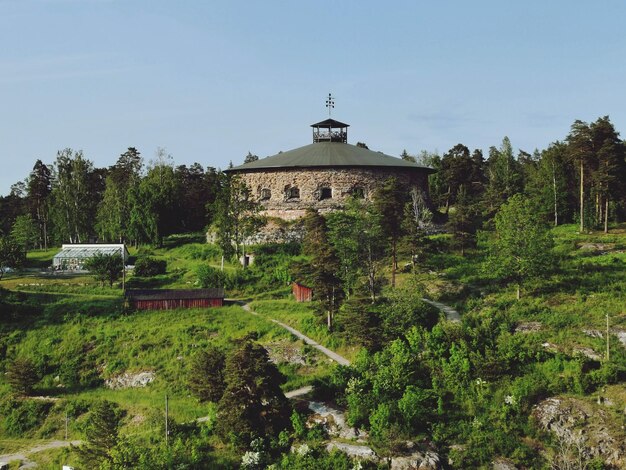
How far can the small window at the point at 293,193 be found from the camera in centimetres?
5738

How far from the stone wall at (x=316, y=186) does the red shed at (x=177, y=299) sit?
1583 centimetres

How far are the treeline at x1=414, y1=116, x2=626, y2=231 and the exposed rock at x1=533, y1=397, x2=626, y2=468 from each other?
17.0 m

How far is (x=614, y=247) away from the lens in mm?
45938

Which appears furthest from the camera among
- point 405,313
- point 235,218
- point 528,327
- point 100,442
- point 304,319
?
point 235,218

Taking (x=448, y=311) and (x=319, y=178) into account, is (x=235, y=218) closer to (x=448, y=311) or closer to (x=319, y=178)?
(x=319, y=178)

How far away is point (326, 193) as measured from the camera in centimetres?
5709

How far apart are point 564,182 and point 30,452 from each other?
4953cm

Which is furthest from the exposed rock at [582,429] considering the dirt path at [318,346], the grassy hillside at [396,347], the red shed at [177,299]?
the red shed at [177,299]

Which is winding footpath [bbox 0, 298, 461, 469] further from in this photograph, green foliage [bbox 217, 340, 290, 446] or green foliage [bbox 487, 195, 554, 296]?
green foliage [bbox 487, 195, 554, 296]

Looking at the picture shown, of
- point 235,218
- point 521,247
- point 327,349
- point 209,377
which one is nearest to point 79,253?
point 235,218

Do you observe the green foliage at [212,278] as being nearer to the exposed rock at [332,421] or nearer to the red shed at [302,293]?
the red shed at [302,293]

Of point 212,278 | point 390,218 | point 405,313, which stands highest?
point 390,218

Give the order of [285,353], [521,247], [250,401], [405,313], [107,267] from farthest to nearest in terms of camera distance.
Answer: [107,267], [521,247], [285,353], [405,313], [250,401]

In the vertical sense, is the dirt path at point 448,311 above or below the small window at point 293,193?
below
